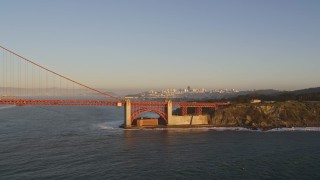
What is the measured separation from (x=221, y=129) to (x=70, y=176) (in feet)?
160

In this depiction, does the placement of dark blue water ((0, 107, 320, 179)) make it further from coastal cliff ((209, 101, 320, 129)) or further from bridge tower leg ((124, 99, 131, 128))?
coastal cliff ((209, 101, 320, 129))

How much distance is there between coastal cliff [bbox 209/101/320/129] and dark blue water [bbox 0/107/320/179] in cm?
1354

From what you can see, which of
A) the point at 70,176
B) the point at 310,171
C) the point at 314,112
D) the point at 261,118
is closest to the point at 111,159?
the point at 70,176

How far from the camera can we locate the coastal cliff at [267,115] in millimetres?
90062

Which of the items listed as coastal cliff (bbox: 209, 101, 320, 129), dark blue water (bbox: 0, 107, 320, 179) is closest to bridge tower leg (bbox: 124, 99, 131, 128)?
dark blue water (bbox: 0, 107, 320, 179)

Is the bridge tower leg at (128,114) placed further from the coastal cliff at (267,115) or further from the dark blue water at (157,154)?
the coastal cliff at (267,115)

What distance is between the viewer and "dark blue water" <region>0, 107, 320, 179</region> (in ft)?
136

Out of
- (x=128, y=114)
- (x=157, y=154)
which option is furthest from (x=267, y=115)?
(x=157, y=154)

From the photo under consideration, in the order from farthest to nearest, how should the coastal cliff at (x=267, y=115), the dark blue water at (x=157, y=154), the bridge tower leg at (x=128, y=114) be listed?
the coastal cliff at (x=267, y=115) < the bridge tower leg at (x=128, y=114) < the dark blue water at (x=157, y=154)

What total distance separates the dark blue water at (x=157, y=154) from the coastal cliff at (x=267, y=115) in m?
13.5

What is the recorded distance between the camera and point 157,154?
52688 mm

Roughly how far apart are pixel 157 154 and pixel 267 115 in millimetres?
48200

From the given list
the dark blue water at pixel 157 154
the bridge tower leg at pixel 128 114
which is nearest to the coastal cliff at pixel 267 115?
the dark blue water at pixel 157 154

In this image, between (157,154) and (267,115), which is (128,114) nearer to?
(267,115)
